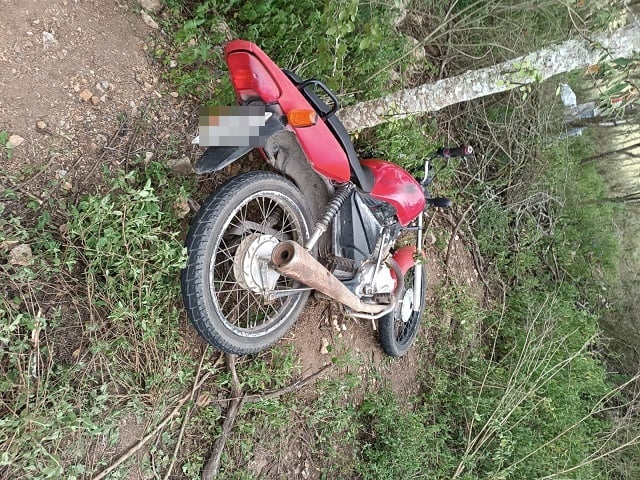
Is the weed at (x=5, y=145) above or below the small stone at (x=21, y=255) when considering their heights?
above

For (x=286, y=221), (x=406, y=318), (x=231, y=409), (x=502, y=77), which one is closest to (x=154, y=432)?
(x=231, y=409)

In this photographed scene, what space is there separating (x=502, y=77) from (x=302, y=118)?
5.23ft

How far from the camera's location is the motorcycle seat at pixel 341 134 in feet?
7.86

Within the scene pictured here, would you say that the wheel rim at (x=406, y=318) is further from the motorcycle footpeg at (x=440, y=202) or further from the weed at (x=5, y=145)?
the weed at (x=5, y=145)

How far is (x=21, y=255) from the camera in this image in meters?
2.07

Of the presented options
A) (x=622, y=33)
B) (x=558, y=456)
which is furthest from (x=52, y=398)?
(x=558, y=456)

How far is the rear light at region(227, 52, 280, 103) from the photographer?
2041mm

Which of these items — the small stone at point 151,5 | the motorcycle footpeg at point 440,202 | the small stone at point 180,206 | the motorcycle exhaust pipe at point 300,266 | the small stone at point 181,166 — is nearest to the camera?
the motorcycle exhaust pipe at point 300,266

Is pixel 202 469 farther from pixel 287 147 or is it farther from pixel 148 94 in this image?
pixel 148 94

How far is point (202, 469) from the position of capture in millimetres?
2494

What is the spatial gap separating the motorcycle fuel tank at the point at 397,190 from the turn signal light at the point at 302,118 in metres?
1.00

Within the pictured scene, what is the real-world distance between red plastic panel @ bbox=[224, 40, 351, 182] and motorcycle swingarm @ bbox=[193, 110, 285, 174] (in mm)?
89

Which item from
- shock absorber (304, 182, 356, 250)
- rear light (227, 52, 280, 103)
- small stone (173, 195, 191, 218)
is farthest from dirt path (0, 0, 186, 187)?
shock absorber (304, 182, 356, 250)

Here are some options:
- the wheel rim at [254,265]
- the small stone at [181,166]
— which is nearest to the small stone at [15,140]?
Answer: the small stone at [181,166]
